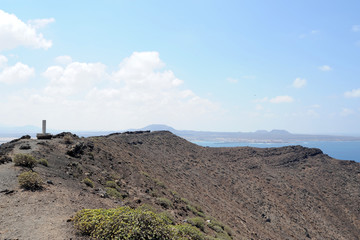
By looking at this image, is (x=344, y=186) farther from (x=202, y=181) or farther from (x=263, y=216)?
(x=202, y=181)

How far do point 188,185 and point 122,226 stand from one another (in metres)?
25.2

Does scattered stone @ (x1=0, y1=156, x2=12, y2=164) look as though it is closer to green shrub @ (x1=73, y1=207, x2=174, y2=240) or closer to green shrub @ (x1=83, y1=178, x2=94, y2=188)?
green shrub @ (x1=83, y1=178, x2=94, y2=188)

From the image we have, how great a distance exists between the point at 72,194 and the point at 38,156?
6.45 meters

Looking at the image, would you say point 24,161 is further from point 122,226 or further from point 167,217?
point 122,226

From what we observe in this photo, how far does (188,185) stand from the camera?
31.7 m

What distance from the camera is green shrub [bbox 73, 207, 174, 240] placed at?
7102mm

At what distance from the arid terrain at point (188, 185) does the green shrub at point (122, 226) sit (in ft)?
1.57

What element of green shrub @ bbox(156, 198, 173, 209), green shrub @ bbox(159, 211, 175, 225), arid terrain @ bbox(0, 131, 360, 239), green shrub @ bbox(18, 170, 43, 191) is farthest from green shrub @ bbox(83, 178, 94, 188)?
green shrub @ bbox(159, 211, 175, 225)

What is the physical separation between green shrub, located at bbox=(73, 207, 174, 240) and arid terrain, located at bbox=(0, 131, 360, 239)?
1.57 ft

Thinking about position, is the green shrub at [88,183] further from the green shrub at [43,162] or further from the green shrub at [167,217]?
the green shrub at [167,217]

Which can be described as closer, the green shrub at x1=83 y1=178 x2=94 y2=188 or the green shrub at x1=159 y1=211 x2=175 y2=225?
the green shrub at x1=159 y1=211 x2=175 y2=225

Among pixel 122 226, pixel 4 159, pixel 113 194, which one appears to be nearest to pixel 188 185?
pixel 113 194

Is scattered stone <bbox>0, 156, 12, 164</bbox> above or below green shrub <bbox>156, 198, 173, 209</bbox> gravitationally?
above

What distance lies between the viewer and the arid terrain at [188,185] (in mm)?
10297
